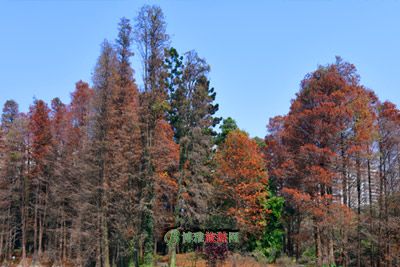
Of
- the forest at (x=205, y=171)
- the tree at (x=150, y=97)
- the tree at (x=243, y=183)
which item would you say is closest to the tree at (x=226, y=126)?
the forest at (x=205, y=171)

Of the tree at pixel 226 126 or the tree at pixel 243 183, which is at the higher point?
the tree at pixel 226 126

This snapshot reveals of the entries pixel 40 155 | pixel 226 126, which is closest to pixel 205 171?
A: pixel 226 126

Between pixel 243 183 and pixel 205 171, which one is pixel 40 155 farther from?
pixel 243 183

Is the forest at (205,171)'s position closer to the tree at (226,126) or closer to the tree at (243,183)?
the tree at (243,183)

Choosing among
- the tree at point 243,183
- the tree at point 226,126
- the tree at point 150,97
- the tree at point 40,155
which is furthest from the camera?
the tree at point 226,126

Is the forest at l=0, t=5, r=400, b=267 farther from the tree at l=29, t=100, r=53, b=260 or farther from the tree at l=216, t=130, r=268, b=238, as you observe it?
the tree at l=29, t=100, r=53, b=260

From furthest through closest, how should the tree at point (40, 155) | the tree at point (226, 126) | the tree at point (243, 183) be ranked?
the tree at point (226, 126) < the tree at point (40, 155) < the tree at point (243, 183)

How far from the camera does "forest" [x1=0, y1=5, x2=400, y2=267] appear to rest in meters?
21.3

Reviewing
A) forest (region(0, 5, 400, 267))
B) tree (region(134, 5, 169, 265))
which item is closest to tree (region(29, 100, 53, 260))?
forest (region(0, 5, 400, 267))

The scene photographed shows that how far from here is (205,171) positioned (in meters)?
24.7

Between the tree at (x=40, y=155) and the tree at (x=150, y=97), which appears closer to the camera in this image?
the tree at (x=150, y=97)

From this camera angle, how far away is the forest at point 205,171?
21281 millimetres

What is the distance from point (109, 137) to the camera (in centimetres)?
2114

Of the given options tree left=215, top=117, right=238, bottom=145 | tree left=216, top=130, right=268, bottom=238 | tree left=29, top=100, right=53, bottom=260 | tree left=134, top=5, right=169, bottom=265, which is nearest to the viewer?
tree left=134, top=5, right=169, bottom=265
